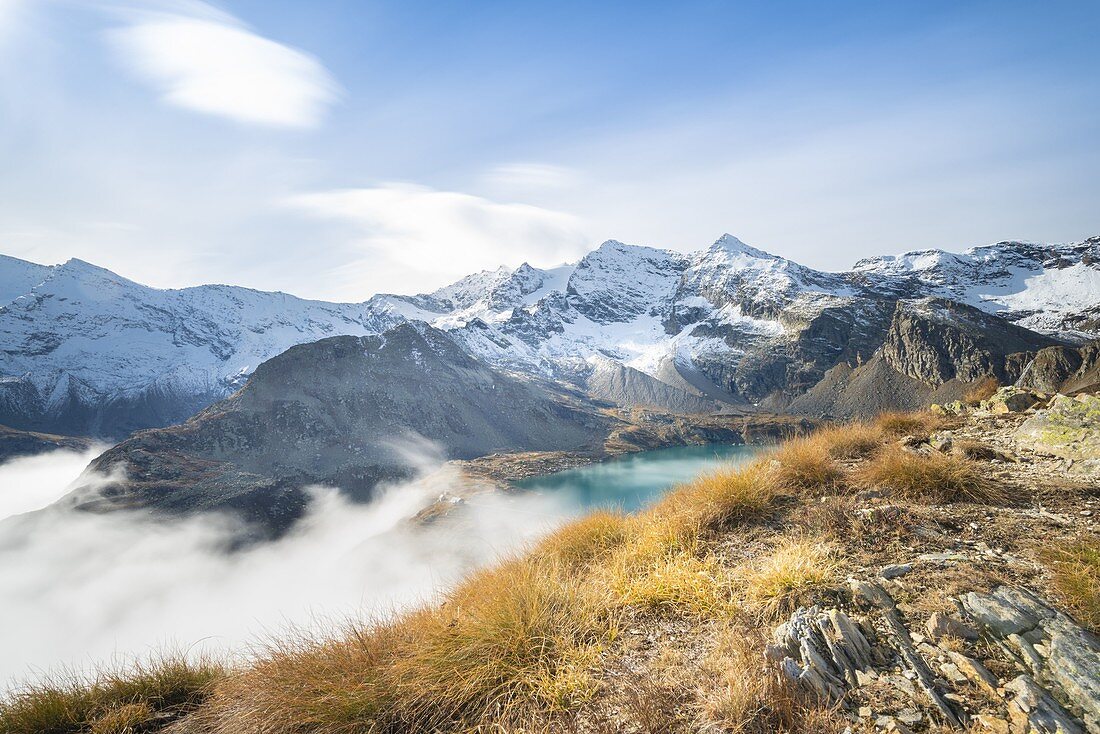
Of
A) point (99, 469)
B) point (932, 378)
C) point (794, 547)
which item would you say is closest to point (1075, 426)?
point (794, 547)

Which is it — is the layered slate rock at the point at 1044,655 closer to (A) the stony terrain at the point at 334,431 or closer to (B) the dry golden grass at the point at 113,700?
(B) the dry golden grass at the point at 113,700

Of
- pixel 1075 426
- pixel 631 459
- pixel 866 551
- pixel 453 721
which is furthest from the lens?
pixel 631 459

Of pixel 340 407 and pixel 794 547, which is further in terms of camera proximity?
pixel 340 407

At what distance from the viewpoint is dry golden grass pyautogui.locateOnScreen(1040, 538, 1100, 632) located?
3115mm

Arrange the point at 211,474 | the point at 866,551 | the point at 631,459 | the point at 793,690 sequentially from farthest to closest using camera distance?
1. the point at 631,459
2. the point at 211,474
3. the point at 866,551
4. the point at 793,690

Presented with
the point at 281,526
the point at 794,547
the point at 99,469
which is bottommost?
the point at 281,526

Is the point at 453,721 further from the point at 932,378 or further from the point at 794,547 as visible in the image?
the point at 932,378

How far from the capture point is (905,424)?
9.10 m

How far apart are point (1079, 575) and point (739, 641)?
102 inches

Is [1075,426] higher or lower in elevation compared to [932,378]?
higher

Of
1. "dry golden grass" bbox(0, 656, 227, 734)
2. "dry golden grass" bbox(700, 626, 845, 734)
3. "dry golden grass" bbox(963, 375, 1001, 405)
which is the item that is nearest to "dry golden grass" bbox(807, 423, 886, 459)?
"dry golden grass" bbox(963, 375, 1001, 405)

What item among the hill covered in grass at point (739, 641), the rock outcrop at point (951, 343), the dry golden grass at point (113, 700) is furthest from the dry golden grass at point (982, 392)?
the rock outcrop at point (951, 343)

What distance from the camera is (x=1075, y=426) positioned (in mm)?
6496

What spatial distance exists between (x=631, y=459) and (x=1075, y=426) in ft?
386
